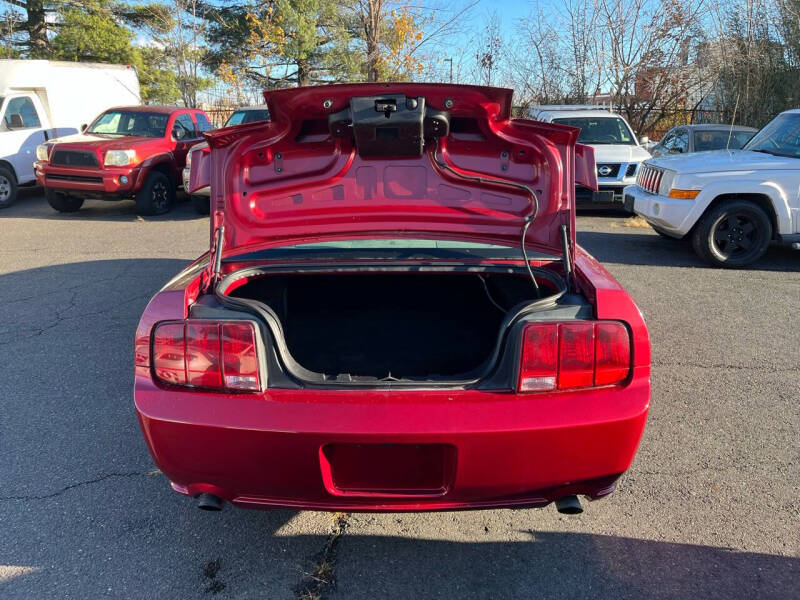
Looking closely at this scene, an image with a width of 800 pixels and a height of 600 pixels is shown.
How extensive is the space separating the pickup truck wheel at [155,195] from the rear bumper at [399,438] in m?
9.27

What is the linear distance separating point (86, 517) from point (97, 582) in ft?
1.53

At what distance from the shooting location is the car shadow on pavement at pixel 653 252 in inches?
285

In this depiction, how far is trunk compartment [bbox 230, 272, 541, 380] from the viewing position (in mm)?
2969

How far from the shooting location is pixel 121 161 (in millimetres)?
9961

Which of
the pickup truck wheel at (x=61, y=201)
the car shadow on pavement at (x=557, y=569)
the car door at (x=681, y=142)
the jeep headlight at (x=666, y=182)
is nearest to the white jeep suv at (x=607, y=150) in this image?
the car door at (x=681, y=142)

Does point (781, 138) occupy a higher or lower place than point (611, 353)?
higher

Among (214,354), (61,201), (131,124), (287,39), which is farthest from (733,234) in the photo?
(287,39)

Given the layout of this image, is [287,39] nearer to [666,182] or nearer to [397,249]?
[666,182]

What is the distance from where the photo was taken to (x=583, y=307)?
2.14 m

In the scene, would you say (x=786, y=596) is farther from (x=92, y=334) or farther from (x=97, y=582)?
(x=92, y=334)

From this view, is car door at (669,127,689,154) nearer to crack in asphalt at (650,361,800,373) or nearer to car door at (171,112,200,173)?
crack in asphalt at (650,361,800,373)

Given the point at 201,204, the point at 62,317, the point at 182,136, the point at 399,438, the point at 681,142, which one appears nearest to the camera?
the point at 399,438

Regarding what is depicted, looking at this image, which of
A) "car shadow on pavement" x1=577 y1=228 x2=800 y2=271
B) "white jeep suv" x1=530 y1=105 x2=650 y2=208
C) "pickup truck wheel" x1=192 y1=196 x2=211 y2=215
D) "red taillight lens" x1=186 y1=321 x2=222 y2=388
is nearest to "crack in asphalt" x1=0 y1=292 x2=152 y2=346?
"red taillight lens" x1=186 y1=321 x2=222 y2=388

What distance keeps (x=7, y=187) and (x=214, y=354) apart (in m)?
11.6
